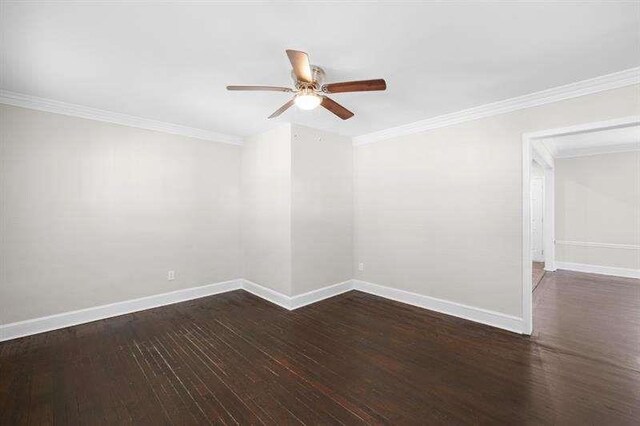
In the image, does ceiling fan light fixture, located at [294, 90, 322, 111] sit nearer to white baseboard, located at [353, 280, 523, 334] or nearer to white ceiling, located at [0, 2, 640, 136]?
white ceiling, located at [0, 2, 640, 136]

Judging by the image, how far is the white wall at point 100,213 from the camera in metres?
3.04

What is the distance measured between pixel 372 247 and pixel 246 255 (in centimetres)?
218

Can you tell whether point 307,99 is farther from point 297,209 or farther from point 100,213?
point 100,213

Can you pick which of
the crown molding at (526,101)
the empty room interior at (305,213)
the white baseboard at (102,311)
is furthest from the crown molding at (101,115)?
the crown molding at (526,101)

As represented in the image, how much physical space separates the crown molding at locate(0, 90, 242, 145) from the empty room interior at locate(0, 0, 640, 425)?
0.03 metres

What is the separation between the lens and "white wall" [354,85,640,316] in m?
3.11

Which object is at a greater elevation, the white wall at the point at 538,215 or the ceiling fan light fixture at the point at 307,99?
the ceiling fan light fixture at the point at 307,99

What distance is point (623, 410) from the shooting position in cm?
192

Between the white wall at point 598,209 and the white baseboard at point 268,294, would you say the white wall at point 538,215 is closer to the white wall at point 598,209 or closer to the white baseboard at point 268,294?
the white wall at point 598,209

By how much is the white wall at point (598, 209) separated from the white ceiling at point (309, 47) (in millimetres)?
4744

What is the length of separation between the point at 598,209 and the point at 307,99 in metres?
7.00

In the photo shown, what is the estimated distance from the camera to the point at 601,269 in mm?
5793

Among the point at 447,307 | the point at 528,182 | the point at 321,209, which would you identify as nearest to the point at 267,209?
the point at 321,209

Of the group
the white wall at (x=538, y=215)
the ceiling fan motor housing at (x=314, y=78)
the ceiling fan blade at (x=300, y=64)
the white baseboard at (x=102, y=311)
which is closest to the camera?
the ceiling fan blade at (x=300, y=64)
